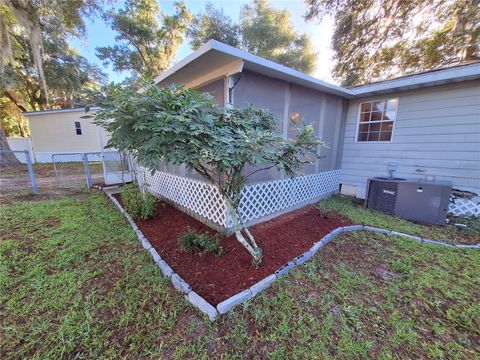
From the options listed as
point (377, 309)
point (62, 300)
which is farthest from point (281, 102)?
point (62, 300)

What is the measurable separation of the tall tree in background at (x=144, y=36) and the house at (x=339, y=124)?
12.3 meters

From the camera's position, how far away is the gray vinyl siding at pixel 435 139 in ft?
13.4

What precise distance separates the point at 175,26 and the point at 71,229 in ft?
54.0

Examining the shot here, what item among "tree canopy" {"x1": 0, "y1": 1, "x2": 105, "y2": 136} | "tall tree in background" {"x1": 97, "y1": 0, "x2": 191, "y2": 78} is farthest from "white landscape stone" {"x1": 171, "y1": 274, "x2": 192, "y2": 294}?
"tall tree in background" {"x1": 97, "y1": 0, "x2": 191, "y2": 78}

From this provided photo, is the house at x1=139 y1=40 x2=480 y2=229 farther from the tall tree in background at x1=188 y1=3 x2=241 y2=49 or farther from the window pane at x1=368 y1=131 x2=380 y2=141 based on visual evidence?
the tall tree in background at x1=188 y1=3 x2=241 y2=49

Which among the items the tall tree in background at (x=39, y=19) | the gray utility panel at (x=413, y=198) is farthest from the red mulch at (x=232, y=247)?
the tall tree in background at (x=39, y=19)

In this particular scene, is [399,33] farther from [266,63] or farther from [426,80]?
[266,63]

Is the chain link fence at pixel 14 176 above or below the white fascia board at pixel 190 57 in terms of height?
below

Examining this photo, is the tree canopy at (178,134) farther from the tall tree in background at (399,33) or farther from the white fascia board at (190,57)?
the tall tree in background at (399,33)

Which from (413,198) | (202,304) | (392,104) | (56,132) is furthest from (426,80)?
(56,132)

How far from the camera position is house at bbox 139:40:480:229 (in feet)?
11.2

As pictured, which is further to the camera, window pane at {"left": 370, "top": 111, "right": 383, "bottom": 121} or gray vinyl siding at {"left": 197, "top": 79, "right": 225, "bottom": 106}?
window pane at {"left": 370, "top": 111, "right": 383, "bottom": 121}

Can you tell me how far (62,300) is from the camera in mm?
2023

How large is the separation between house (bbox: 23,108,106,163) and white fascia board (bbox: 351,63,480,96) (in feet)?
46.2
